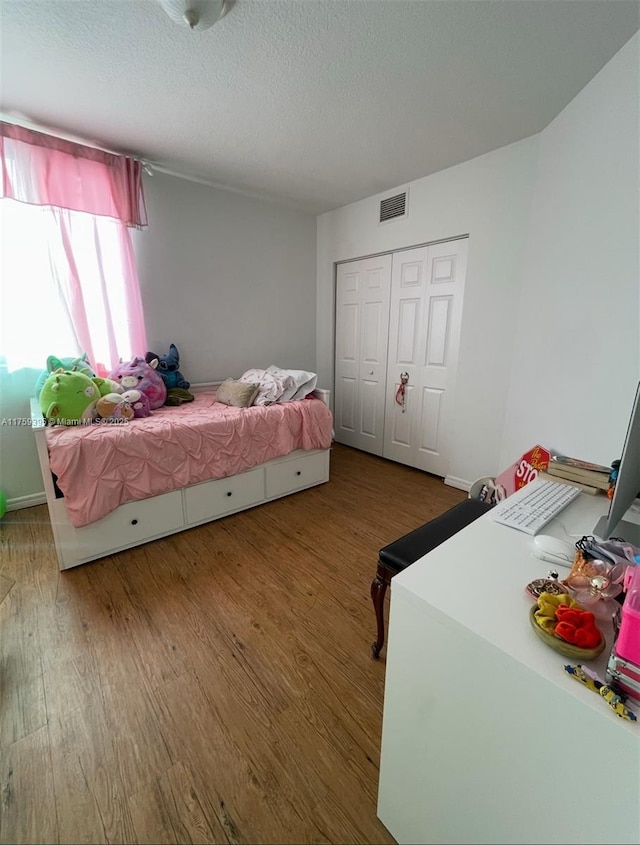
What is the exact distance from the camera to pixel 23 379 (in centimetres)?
233

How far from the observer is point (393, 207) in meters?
2.97

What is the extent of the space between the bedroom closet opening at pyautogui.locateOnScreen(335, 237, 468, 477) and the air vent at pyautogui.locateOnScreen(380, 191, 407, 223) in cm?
29

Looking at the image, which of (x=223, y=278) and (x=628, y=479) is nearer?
(x=628, y=479)

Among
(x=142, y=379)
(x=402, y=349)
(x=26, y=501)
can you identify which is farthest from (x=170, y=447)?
(x=402, y=349)

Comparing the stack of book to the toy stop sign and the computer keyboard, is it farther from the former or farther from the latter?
the toy stop sign

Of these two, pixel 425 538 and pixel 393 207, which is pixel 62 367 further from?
pixel 393 207

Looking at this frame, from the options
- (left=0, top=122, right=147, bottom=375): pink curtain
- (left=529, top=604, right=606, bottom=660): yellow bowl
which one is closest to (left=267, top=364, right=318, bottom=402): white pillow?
(left=0, top=122, right=147, bottom=375): pink curtain

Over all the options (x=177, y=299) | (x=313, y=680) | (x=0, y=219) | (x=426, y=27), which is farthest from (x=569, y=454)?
(x=0, y=219)

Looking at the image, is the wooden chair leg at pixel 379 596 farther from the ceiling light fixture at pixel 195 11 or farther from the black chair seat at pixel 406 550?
the ceiling light fixture at pixel 195 11

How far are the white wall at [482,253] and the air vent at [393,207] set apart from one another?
2.0 inches

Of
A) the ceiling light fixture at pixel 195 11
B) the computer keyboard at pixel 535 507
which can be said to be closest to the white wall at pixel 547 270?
the computer keyboard at pixel 535 507

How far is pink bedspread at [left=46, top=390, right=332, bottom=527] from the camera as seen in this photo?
1.76 m

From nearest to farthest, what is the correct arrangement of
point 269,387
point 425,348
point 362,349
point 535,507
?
point 535,507, point 269,387, point 425,348, point 362,349

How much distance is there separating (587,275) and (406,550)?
1.55 metres
